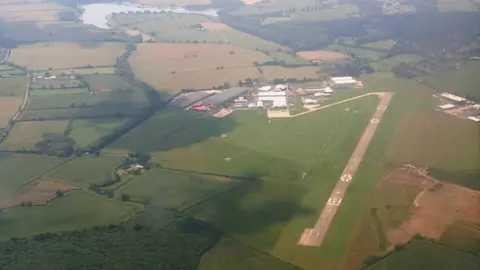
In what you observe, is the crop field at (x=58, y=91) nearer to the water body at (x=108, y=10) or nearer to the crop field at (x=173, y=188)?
the crop field at (x=173, y=188)

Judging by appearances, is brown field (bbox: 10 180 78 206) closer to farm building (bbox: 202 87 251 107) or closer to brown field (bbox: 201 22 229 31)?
farm building (bbox: 202 87 251 107)

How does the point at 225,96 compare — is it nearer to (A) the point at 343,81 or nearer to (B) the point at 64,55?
(A) the point at 343,81

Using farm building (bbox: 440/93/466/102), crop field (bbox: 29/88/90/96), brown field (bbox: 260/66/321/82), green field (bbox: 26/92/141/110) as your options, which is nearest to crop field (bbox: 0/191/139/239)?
green field (bbox: 26/92/141/110)

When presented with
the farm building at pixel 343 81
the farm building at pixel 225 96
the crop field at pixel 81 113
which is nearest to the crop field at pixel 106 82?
the crop field at pixel 81 113

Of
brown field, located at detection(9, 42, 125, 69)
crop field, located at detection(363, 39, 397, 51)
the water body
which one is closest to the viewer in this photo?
brown field, located at detection(9, 42, 125, 69)

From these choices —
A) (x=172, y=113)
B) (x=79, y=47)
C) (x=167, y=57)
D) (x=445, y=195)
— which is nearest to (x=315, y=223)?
(x=445, y=195)

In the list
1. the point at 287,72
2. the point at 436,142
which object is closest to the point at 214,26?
the point at 287,72
